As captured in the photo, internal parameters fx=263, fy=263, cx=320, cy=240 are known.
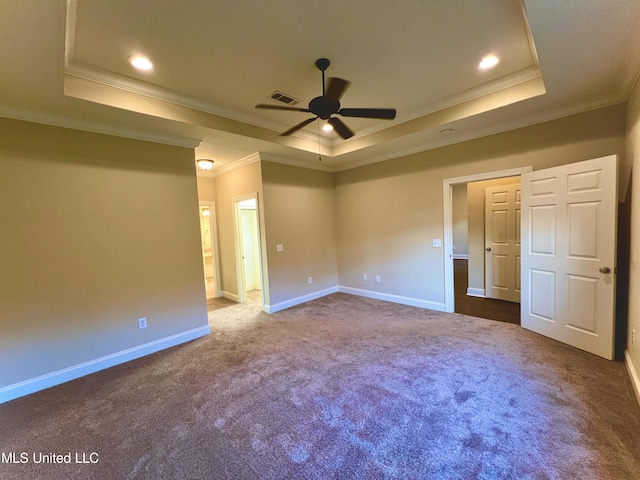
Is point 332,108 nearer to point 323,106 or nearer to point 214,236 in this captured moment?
point 323,106

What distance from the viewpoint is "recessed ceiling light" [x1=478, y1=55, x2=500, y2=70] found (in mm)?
2513

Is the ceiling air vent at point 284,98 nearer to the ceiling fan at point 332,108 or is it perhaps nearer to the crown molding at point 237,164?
the ceiling fan at point 332,108

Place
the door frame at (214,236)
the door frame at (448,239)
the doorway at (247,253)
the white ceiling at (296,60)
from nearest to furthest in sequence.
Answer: the white ceiling at (296,60), the door frame at (448,239), the doorway at (247,253), the door frame at (214,236)

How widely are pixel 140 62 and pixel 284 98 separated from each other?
141 centimetres

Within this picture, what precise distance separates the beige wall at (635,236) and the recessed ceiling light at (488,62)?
118cm

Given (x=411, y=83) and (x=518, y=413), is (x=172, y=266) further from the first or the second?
(x=518, y=413)

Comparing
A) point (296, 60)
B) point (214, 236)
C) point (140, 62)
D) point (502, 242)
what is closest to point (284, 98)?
point (296, 60)

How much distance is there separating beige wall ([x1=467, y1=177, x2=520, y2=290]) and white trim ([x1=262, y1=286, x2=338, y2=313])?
2.83m

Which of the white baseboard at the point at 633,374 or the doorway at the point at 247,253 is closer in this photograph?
the white baseboard at the point at 633,374

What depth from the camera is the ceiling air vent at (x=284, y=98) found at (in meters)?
3.01

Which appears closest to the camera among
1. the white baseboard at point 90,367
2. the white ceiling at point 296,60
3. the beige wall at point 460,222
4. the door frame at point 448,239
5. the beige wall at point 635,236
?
the white ceiling at point 296,60

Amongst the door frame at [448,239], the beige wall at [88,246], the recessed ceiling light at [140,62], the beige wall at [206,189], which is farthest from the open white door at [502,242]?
the beige wall at [206,189]

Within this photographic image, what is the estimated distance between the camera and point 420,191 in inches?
176

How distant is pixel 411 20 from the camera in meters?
2.00
